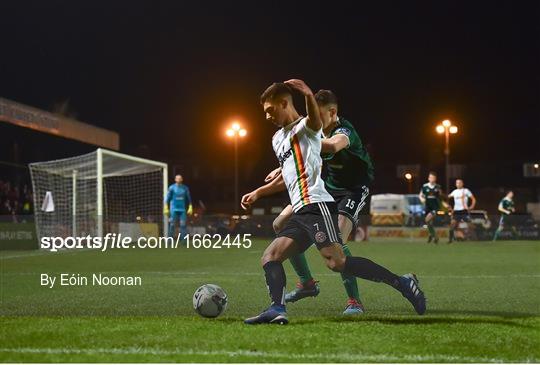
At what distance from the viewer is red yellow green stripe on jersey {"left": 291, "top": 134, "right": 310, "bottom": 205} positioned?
590 cm

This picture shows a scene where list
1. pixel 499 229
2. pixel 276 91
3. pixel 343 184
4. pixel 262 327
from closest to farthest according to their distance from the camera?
pixel 262 327
pixel 276 91
pixel 343 184
pixel 499 229

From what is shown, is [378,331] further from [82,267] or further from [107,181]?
[107,181]

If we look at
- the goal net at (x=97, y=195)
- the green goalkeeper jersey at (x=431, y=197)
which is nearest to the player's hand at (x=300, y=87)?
the goal net at (x=97, y=195)

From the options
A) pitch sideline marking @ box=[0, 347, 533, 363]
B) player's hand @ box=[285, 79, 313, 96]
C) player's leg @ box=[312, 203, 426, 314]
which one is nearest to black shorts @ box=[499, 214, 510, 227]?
player's leg @ box=[312, 203, 426, 314]

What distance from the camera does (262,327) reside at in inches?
225

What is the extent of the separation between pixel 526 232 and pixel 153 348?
25734 millimetres

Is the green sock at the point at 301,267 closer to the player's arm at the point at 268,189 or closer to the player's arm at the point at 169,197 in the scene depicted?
the player's arm at the point at 268,189

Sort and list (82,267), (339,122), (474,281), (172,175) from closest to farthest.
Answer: (339,122) < (474,281) < (82,267) < (172,175)

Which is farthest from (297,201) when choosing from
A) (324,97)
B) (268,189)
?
(324,97)

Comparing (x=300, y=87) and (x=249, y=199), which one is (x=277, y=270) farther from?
(x=300, y=87)

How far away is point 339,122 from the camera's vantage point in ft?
22.7

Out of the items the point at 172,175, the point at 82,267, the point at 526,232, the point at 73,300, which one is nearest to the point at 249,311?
the point at 73,300

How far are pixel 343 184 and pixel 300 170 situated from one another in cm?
135

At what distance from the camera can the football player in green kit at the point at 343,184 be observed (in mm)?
6844
